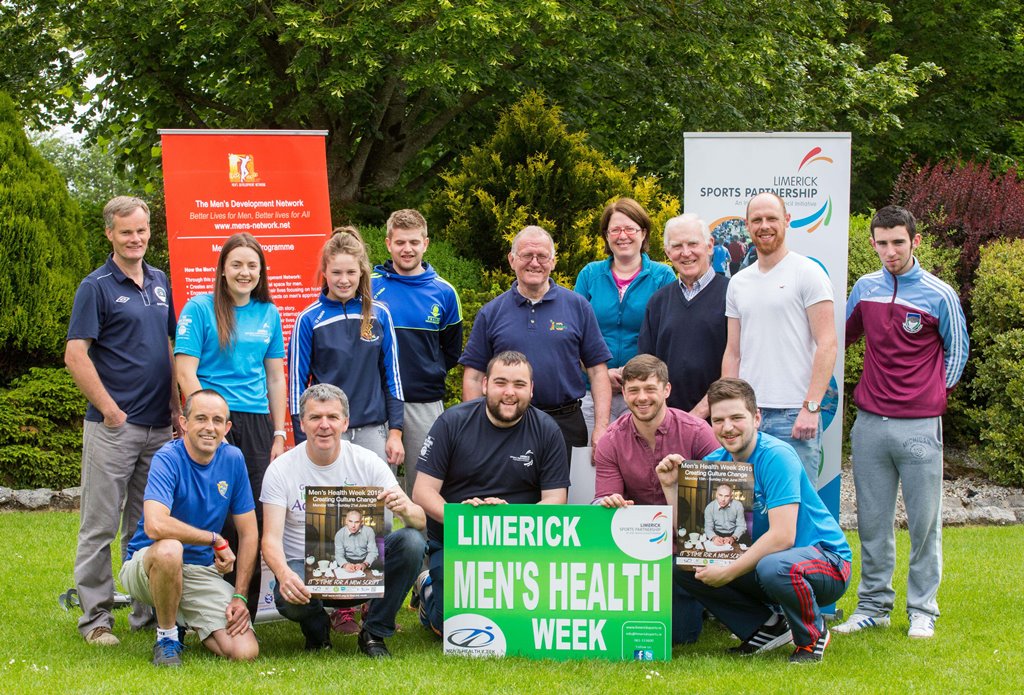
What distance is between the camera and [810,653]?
5160 millimetres

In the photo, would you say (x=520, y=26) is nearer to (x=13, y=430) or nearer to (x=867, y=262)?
(x=867, y=262)

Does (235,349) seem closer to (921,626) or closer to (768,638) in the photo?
(768,638)

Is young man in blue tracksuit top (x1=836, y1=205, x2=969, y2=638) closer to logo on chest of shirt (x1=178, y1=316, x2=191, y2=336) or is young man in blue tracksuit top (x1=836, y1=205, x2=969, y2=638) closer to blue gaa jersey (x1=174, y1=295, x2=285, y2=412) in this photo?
blue gaa jersey (x1=174, y1=295, x2=285, y2=412)

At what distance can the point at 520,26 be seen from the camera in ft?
35.1

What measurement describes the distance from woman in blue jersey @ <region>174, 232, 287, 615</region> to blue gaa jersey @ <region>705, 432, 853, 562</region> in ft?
7.78

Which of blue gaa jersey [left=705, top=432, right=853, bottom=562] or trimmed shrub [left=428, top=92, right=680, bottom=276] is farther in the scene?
trimmed shrub [left=428, top=92, right=680, bottom=276]

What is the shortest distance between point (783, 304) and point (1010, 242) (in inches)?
267

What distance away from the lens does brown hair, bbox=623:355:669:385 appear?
539 centimetres

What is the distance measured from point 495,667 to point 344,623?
4.04 feet

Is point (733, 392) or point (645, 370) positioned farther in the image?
point (645, 370)

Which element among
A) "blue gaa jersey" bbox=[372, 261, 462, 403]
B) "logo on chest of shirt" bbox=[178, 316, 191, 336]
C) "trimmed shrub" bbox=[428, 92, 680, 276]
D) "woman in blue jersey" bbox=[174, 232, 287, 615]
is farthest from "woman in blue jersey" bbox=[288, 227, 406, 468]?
"trimmed shrub" bbox=[428, 92, 680, 276]

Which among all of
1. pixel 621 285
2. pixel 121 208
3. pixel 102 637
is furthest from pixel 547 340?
pixel 102 637

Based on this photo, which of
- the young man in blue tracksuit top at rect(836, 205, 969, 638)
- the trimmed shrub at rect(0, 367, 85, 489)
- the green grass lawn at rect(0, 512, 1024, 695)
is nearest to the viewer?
the green grass lawn at rect(0, 512, 1024, 695)

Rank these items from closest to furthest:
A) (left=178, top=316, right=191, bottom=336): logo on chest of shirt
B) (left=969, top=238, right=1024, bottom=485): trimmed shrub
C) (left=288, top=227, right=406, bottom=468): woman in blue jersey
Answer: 1. (left=178, top=316, right=191, bottom=336): logo on chest of shirt
2. (left=288, top=227, right=406, bottom=468): woman in blue jersey
3. (left=969, top=238, right=1024, bottom=485): trimmed shrub
